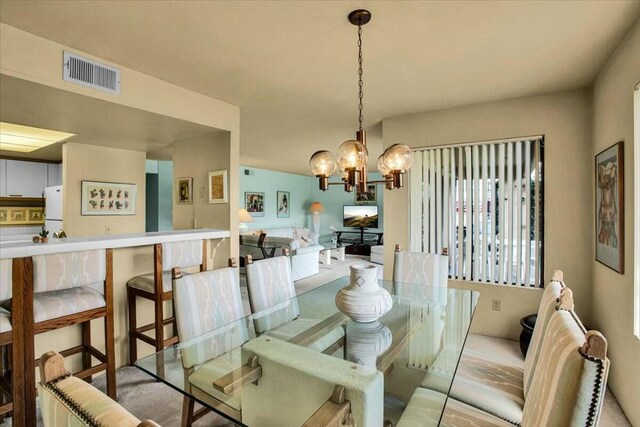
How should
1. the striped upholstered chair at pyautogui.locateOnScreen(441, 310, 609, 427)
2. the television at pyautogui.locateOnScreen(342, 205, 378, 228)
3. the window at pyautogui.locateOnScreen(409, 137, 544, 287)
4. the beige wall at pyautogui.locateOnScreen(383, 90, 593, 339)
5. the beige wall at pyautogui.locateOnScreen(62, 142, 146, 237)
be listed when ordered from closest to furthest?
the striped upholstered chair at pyautogui.locateOnScreen(441, 310, 609, 427) → the beige wall at pyautogui.locateOnScreen(383, 90, 593, 339) → the window at pyautogui.locateOnScreen(409, 137, 544, 287) → the beige wall at pyautogui.locateOnScreen(62, 142, 146, 237) → the television at pyautogui.locateOnScreen(342, 205, 378, 228)

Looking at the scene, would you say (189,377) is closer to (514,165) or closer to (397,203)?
(397,203)

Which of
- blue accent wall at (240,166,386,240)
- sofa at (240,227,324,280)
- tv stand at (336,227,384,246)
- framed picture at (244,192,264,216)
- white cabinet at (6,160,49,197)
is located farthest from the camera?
tv stand at (336,227,384,246)

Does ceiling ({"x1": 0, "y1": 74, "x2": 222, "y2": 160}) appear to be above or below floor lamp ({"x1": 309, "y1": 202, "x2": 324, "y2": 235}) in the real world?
above

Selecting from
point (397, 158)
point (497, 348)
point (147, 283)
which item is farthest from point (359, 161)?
point (497, 348)

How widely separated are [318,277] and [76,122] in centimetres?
423

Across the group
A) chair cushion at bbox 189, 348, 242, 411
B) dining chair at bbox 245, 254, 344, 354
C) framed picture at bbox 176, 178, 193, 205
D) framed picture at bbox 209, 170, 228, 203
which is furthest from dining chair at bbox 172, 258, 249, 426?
framed picture at bbox 176, 178, 193, 205

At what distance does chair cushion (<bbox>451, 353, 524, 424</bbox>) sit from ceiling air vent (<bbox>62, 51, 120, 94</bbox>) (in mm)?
2807

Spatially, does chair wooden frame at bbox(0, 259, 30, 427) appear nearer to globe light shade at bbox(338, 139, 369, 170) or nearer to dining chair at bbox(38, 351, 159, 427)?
dining chair at bbox(38, 351, 159, 427)

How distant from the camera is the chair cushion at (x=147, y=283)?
2.42 metres

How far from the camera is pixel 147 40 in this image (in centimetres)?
200

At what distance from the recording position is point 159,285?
2.34 metres

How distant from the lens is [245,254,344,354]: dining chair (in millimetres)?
1751

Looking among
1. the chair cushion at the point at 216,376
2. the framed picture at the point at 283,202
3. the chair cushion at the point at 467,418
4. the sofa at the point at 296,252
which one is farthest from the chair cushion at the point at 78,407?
the framed picture at the point at 283,202

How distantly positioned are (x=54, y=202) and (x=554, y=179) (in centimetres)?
594
